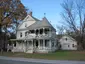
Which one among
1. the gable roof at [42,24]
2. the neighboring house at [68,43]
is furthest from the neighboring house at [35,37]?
the neighboring house at [68,43]

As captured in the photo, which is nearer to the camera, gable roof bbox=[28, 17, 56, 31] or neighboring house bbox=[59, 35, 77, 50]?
gable roof bbox=[28, 17, 56, 31]

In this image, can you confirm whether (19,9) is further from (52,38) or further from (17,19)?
(52,38)

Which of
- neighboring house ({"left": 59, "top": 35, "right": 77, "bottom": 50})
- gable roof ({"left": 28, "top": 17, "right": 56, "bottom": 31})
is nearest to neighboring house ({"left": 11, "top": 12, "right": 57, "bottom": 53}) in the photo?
gable roof ({"left": 28, "top": 17, "right": 56, "bottom": 31})

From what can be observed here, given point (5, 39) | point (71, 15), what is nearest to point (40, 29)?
point (71, 15)

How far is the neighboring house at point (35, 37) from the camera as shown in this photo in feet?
152

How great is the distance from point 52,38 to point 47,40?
1.56m

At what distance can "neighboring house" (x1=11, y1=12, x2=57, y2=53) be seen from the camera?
46.4m

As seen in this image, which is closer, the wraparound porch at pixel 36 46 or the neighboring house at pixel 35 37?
the wraparound porch at pixel 36 46

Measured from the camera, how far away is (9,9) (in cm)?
5334

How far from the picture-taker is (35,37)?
46.9m

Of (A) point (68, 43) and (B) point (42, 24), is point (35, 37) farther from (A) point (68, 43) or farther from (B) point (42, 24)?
(A) point (68, 43)

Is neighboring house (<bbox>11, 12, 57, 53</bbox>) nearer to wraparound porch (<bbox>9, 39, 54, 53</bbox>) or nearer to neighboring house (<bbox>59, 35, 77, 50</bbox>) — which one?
wraparound porch (<bbox>9, 39, 54, 53</bbox>)

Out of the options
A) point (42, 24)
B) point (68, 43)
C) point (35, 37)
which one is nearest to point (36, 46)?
point (35, 37)

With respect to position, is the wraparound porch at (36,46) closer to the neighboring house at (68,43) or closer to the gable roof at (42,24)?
→ the gable roof at (42,24)
